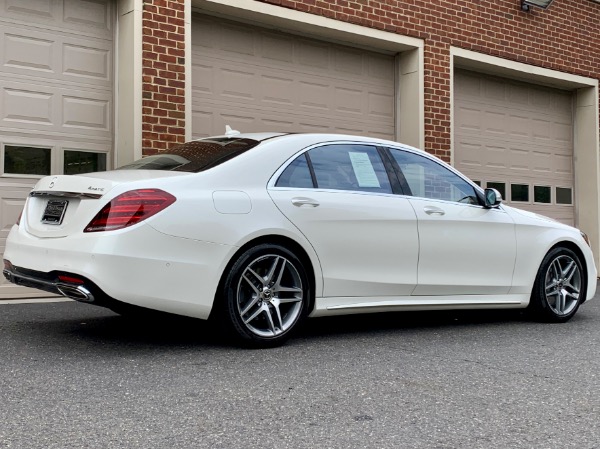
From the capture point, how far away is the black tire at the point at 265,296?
4836 mm

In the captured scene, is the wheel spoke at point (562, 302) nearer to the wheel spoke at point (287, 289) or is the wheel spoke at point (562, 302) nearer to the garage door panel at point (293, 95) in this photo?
the wheel spoke at point (287, 289)

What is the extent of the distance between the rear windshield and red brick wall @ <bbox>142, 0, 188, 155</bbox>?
2626 millimetres

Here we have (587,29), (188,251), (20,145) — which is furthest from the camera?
(587,29)

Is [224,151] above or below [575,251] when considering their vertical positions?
above

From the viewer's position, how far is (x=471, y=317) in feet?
23.2

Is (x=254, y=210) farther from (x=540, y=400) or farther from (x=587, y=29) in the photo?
(x=587, y=29)

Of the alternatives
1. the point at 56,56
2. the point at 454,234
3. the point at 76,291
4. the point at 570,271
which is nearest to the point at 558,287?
the point at 570,271

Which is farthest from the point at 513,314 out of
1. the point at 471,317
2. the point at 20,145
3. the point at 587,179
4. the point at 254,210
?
the point at 587,179

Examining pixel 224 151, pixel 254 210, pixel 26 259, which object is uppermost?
pixel 224 151

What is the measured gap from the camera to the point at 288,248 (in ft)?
16.8

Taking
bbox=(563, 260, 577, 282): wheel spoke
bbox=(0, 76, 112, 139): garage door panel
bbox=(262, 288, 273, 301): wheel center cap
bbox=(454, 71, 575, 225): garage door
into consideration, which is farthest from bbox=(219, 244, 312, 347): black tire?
bbox=(454, 71, 575, 225): garage door

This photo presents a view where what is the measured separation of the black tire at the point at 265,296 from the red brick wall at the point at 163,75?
12.0ft

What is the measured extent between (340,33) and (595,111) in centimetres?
565

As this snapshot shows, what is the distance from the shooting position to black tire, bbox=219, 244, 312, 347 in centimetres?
484
